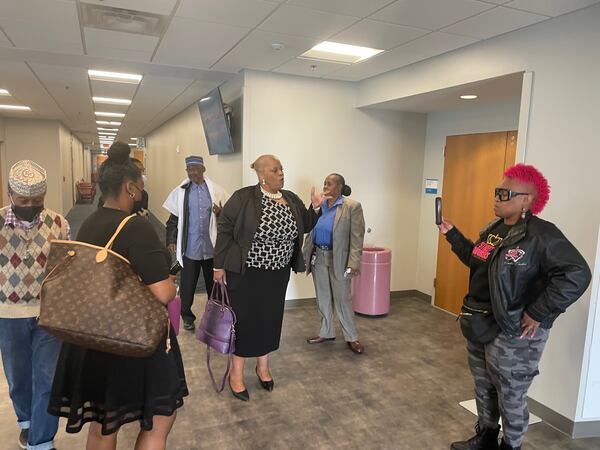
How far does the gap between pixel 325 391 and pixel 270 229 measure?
1.28 metres

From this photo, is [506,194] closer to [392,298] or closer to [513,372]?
[513,372]

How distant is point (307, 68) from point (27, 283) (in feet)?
11.2

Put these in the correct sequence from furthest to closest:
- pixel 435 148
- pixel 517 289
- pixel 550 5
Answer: pixel 435 148 < pixel 550 5 < pixel 517 289

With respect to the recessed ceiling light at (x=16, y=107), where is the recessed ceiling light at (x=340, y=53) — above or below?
above

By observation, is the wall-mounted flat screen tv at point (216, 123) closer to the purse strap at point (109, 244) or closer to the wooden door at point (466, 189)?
the wooden door at point (466, 189)

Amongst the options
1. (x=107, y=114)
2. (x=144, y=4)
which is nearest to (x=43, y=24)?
(x=144, y=4)

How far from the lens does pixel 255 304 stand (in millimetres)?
2996

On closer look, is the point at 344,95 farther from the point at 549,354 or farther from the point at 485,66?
the point at 549,354

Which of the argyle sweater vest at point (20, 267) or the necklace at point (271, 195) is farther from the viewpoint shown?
the necklace at point (271, 195)

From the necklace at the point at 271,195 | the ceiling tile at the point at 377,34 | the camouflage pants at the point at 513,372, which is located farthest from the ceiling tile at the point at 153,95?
the camouflage pants at the point at 513,372

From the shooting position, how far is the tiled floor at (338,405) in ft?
8.57

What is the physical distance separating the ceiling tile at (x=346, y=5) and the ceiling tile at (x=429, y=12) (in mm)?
77

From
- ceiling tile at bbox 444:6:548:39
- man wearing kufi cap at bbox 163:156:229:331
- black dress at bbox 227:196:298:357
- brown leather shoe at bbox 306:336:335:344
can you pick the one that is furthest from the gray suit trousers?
ceiling tile at bbox 444:6:548:39

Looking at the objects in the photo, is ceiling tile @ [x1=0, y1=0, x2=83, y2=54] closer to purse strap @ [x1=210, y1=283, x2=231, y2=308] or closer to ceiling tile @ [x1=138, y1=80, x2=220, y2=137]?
ceiling tile @ [x1=138, y1=80, x2=220, y2=137]
